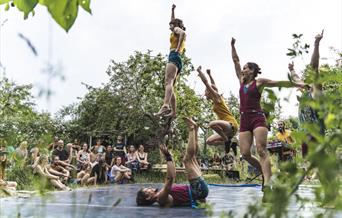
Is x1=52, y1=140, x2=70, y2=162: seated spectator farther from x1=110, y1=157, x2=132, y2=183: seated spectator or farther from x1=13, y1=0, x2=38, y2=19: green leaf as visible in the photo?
x1=13, y1=0, x2=38, y2=19: green leaf

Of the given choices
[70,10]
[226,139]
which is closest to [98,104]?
[226,139]

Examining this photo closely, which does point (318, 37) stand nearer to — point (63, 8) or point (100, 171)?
point (63, 8)

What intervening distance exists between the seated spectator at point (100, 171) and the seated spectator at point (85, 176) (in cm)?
15

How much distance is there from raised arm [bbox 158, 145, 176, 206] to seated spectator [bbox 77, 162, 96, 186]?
6.14 metres

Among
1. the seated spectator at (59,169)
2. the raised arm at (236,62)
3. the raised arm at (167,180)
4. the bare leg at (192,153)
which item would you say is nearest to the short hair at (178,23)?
the raised arm at (236,62)

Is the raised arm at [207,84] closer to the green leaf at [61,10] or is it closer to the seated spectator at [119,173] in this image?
the green leaf at [61,10]

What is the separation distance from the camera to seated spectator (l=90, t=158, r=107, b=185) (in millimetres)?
12070

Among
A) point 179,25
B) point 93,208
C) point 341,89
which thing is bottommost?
point 93,208

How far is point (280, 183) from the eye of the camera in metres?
0.92

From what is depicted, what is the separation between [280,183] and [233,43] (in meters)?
5.26

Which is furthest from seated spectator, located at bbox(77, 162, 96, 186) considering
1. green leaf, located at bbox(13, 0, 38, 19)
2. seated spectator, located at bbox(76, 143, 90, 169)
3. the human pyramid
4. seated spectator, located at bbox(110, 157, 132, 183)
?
green leaf, located at bbox(13, 0, 38, 19)

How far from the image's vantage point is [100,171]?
12359 mm

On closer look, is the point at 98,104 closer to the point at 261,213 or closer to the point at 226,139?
the point at 226,139

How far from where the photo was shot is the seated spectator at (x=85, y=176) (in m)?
11.5
